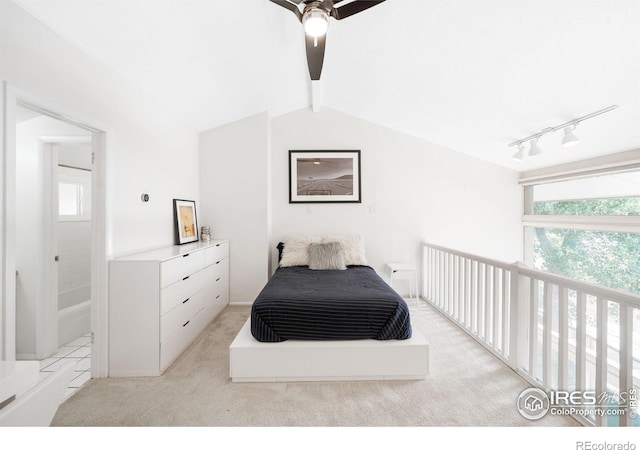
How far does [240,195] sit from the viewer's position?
3.52 meters

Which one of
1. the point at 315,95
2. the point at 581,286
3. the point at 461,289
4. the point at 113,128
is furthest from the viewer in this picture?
the point at 315,95

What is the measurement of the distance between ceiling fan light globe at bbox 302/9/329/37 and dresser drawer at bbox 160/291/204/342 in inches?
83.2

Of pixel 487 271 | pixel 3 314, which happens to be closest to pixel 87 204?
pixel 3 314

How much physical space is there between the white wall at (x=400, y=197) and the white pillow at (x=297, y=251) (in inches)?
12.9

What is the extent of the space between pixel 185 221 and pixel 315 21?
2512mm

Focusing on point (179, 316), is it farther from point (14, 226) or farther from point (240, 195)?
point (240, 195)

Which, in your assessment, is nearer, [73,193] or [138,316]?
[138,316]

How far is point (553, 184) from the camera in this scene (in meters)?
3.40

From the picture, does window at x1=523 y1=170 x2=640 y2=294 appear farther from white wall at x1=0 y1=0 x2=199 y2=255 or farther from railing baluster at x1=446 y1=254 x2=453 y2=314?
white wall at x1=0 y1=0 x2=199 y2=255

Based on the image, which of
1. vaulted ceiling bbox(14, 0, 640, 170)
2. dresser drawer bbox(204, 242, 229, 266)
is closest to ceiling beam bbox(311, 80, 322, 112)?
vaulted ceiling bbox(14, 0, 640, 170)

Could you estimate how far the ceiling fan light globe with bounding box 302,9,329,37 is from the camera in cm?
133

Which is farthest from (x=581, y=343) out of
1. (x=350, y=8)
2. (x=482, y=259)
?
(x=350, y=8)

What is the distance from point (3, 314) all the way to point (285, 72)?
278 centimetres
